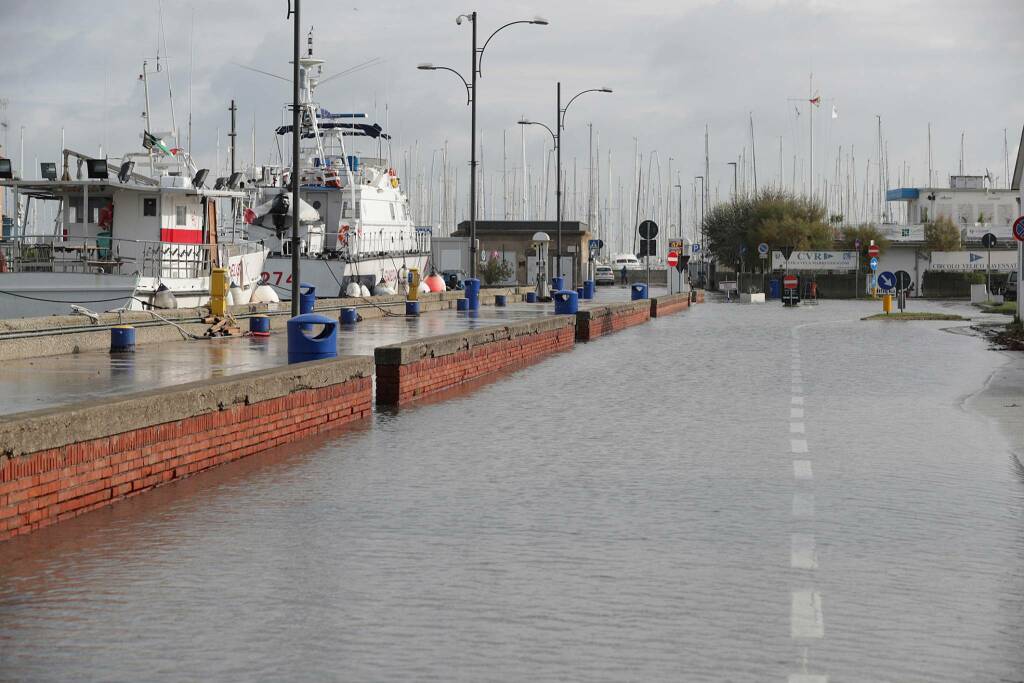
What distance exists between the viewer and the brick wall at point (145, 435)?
865 cm

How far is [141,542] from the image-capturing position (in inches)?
331

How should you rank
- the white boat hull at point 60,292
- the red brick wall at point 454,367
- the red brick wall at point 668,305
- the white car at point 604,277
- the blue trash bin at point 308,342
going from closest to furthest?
the red brick wall at point 454,367
the blue trash bin at point 308,342
the white boat hull at point 60,292
the red brick wall at point 668,305
the white car at point 604,277

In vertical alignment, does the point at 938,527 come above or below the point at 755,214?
below

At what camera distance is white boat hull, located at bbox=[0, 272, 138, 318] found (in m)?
33.7

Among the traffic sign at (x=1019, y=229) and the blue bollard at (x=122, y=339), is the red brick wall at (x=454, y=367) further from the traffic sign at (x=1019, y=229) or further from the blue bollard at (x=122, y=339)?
the traffic sign at (x=1019, y=229)

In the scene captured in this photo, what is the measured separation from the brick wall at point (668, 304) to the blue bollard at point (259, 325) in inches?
894

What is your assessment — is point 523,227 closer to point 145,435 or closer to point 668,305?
point 668,305

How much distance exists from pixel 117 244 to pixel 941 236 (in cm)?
7458

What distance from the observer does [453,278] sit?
79.9m

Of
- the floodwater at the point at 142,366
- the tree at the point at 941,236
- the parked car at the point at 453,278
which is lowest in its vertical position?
the floodwater at the point at 142,366

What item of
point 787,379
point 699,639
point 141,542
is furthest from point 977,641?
point 787,379

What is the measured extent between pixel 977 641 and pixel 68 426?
219 inches

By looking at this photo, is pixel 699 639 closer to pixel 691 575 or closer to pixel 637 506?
pixel 691 575

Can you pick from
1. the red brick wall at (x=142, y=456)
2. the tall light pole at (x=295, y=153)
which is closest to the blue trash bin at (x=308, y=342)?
the red brick wall at (x=142, y=456)
